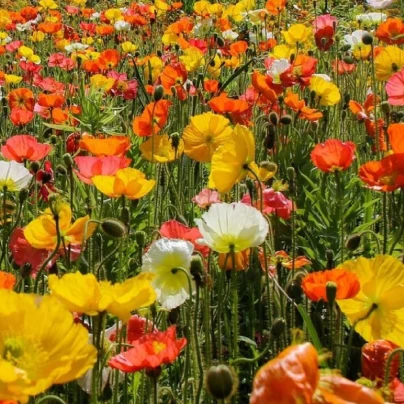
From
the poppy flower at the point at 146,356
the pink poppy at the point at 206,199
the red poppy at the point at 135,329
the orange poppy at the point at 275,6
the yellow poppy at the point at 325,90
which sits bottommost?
the orange poppy at the point at 275,6

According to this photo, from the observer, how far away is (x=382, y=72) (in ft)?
10.0

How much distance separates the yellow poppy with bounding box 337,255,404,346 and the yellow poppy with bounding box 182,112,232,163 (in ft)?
2.96

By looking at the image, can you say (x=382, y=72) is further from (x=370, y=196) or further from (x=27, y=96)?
(x=27, y=96)

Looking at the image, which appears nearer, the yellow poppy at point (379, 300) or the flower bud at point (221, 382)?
the flower bud at point (221, 382)

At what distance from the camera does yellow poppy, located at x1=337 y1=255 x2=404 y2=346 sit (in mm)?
1279

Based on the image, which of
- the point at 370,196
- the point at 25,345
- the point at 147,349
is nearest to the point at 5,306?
the point at 25,345

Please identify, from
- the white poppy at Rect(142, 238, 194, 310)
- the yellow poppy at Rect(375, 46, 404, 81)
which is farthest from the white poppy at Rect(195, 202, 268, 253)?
the yellow poppy at Rect(375, 46, 404, 81)

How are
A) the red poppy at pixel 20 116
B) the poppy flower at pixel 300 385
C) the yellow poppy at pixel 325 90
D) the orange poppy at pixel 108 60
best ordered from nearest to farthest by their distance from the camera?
1. the poppy flower at pixel 300 385
2. the red poppy at pixel 20 116
3. the yellow poppy at pixel 325 90
4. the orange poppy at pixel 108 60

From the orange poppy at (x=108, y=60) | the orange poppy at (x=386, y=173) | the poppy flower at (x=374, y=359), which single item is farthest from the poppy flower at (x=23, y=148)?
the orange poppy at (x=108, y=60)

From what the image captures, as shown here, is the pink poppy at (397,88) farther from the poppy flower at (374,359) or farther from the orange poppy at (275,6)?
the orange poppy at (275,6)

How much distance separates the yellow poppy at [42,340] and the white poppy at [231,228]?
0.50 metres

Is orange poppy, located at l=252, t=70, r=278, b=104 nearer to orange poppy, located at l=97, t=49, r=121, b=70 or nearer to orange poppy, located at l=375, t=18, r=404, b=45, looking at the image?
orange poppy, located at l=375, t=18, r=404, b=45

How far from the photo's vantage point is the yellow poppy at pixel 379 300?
128 cm

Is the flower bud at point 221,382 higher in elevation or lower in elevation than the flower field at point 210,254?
higher
